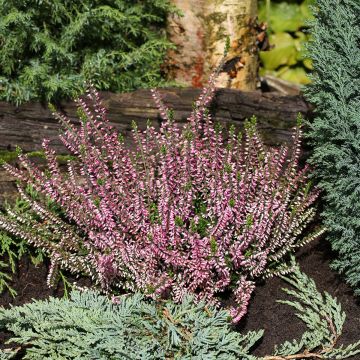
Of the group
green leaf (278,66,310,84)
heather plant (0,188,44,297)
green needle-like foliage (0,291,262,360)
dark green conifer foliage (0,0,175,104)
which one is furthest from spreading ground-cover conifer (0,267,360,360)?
green leaf (278,66,310,84)

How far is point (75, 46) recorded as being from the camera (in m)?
4.92

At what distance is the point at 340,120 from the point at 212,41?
1.64 m

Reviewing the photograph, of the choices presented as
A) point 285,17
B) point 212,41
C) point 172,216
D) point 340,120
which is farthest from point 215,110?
point 285,17

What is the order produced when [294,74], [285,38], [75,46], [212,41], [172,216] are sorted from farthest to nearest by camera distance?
1. [294,74]
2. [285,38]
3. [212,41]
4. [75,46]
5. [172,216]

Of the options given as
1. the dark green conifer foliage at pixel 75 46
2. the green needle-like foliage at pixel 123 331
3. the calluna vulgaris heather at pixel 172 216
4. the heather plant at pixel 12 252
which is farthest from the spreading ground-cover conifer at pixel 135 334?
the dark green conifer foliage at pixel 75 46

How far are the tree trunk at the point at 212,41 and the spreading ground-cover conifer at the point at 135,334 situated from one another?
2.22 meters

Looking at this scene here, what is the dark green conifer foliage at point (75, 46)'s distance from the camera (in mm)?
4707

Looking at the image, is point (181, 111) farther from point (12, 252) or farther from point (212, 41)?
point (12, 252)

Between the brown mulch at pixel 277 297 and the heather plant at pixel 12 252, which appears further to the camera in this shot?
the heather plant at pixel 12 252

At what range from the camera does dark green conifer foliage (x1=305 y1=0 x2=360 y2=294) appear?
12.8ft

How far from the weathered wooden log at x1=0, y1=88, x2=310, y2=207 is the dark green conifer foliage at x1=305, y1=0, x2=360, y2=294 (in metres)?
0.61

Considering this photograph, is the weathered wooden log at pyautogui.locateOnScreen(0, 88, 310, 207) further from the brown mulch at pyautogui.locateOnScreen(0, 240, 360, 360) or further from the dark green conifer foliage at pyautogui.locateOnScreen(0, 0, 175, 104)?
the brown mulch at pyautogui.locateOnScreen(0, 240, 360, 360)

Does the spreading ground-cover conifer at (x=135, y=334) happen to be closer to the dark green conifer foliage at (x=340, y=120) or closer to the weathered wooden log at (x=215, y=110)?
the dark green conifer foliage at (x=340, y=120)

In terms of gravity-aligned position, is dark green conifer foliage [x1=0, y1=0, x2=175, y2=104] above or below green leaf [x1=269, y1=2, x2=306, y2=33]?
below
